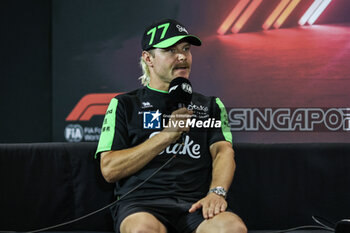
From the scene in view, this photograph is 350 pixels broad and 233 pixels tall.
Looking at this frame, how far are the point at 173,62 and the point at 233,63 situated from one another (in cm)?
167

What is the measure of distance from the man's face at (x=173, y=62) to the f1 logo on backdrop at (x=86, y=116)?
1.73 meters

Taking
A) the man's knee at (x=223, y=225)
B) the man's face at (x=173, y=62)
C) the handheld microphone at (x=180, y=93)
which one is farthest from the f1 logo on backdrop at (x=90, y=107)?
the man's knee at (x=223, y=225)

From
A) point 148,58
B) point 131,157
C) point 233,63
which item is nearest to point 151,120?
point 131,157

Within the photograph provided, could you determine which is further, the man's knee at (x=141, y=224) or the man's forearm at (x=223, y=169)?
the man's forearm at (x=223, y=169)

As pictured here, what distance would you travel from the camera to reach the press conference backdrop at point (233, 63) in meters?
3.04

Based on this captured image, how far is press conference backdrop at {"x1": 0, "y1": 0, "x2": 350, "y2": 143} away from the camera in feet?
9.97

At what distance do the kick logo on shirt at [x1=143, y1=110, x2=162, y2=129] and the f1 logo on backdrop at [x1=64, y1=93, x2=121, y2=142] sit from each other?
1.77 m

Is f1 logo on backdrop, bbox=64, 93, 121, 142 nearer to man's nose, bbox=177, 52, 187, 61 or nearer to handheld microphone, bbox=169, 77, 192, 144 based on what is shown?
man's nose, bbox=177, 52, 187, 61

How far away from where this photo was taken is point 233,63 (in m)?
3.17

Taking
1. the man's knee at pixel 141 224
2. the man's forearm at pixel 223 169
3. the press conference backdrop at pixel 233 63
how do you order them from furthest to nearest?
the press conference backdrop at pixel 233 63 < the man's forearm at pixel 223 169 < the man's knee at pixel 141 224

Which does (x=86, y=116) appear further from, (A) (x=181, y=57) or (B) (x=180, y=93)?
(B) (x=180, y=93)

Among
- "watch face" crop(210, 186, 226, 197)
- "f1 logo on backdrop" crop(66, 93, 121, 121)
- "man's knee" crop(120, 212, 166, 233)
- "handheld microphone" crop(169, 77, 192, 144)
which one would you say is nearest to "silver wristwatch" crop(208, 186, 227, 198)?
"watch face" crop(210, 186, 226, 197)

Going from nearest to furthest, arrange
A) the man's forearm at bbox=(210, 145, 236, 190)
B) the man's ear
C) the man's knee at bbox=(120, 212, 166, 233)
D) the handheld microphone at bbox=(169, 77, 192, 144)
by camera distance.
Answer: the man's knee at bbox=(120, 212, 166, 233)
the handheld microphone at bbox=(169, 77, 192, 144)
the man's forearm at bbox=(210, 145, 236, 190)
the man's ear

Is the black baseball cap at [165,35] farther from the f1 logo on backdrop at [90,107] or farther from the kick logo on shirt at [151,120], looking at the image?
the f1 logo on backdrop at [90,107]
